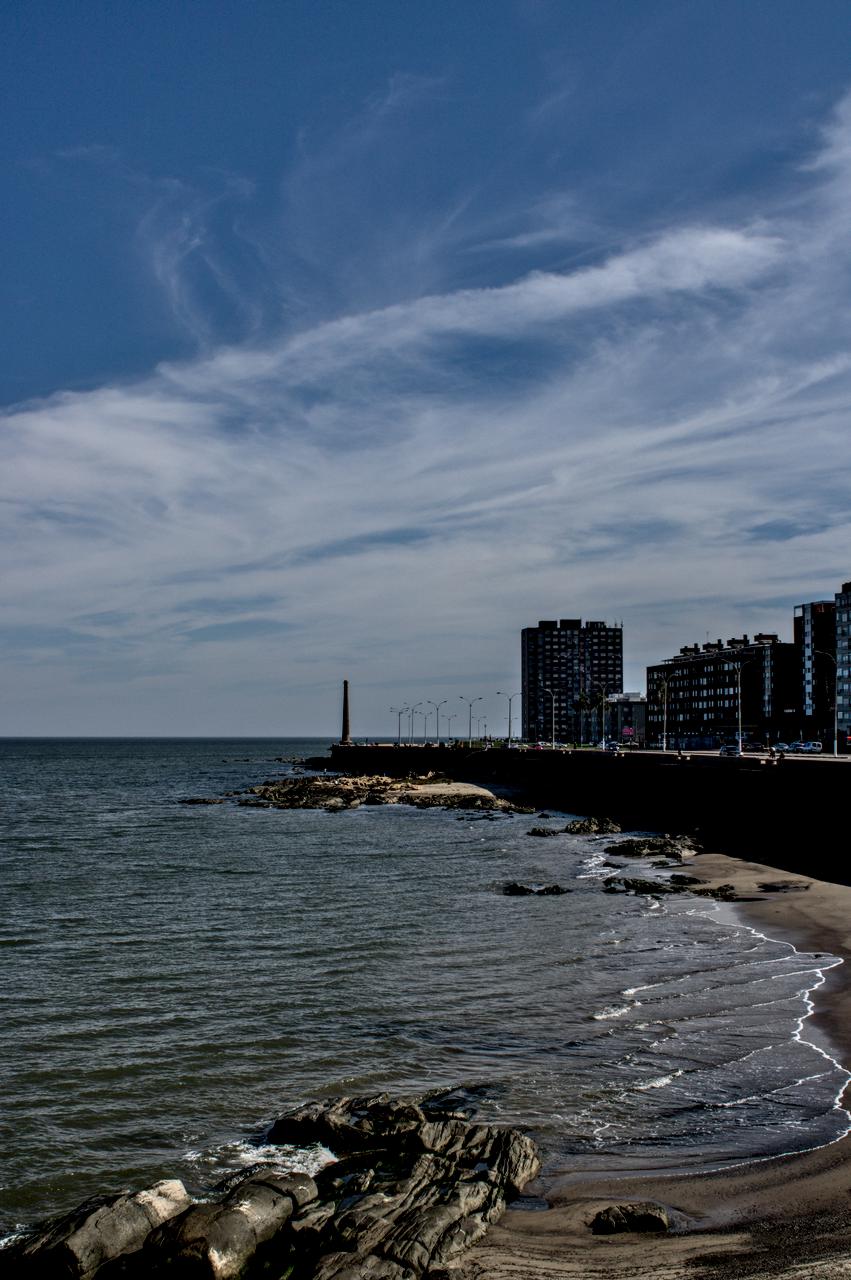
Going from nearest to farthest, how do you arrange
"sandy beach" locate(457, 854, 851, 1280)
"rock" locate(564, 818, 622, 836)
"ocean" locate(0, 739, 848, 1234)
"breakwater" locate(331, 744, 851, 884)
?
"sandy beach" locate(457, 854, 851, 1280) < "ocean" locate(0, 739, 848, 1234) < "breakwater" locate(331, 744, 851, 884) < "rock" locate(564, 818, 622, 836)

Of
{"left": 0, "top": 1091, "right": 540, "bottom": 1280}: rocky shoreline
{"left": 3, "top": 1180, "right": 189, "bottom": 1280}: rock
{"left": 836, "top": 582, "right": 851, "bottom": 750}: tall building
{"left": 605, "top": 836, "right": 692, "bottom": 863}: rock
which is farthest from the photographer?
{"left": 836, "top": 582, "right": 851, "bottom": 750}: tall building

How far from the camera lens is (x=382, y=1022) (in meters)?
20.5

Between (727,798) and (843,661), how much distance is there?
287 feet

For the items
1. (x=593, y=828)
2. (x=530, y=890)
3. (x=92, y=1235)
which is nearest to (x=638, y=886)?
(x=530, y=890)

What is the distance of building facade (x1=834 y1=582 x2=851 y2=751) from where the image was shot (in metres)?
138

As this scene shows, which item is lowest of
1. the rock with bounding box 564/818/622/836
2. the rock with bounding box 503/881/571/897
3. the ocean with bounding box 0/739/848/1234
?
the rock with bounding box 564/818/622/836

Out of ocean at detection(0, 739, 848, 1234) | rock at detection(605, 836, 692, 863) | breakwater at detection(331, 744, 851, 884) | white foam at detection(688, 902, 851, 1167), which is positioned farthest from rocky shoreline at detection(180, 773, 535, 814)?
white foam at detection(688, 902, 851, 1167)

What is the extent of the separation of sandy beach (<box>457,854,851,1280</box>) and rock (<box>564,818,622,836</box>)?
5336cm

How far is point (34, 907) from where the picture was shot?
1463 inches

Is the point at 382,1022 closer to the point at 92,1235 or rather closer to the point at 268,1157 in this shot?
the point at 268,1157

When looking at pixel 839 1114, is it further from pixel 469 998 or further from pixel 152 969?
pixel 152 969

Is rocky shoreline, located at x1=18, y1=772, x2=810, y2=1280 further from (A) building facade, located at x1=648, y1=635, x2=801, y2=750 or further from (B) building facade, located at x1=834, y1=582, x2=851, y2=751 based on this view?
(A) building facade, located at x1=648, y1=635, x2=801, y2=750

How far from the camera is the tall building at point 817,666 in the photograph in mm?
162500

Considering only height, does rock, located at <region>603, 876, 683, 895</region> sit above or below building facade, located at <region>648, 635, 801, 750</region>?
below
